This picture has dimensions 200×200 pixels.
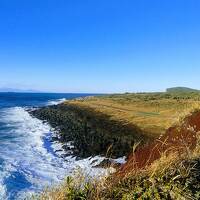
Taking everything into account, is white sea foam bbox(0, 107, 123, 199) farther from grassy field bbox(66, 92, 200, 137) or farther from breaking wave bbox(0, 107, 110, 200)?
grassy field bbox(66, 92, 200, 137)

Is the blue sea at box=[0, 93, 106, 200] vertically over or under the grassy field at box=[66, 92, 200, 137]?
under

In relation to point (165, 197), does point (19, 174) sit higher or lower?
lower

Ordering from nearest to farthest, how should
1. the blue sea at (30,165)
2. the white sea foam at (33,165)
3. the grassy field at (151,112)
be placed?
the blue sea at (30,165)
the white sea foam at (33,165)
the grassy field at (151,112)

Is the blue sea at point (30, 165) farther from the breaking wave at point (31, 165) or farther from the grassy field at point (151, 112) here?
the grassy field at point (151, 112)

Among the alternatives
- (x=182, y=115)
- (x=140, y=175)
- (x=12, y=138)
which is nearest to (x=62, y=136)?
(x=12, y=138)

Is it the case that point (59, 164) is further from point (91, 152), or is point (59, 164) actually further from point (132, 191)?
point (132, 191)

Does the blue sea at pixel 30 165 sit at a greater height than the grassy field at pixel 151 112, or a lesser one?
lesser

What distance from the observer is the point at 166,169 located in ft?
17.0

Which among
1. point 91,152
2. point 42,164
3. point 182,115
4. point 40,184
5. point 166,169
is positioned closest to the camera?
point 166,169

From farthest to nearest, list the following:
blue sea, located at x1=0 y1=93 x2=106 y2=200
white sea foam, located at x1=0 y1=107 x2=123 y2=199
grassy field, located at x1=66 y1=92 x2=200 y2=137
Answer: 1. grassy field, located at x1=66 y1=92 x2=200 y2=137
2. white sea foam, located at x1=0 y1=107 x2=123 y2=199
3. blue sea, located at x1=0 y1=93 x2=106 y2=200

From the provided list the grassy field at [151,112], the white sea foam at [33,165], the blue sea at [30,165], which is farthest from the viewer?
the grassy field at [151,112]

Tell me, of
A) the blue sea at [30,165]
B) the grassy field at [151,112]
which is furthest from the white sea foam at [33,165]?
the grassy field at [151,112]

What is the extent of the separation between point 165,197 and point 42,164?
61.6 feet

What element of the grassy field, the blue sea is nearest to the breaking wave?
the blue sea
